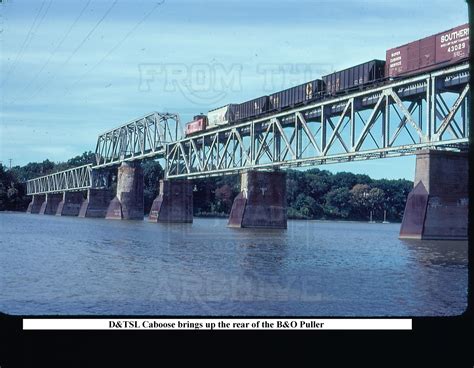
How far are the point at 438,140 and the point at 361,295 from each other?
2909cm

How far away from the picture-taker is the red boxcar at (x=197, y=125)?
89125 mm

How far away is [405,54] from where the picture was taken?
161 ft

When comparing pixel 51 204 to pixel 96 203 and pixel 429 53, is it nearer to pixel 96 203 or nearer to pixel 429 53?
pixel 96 203

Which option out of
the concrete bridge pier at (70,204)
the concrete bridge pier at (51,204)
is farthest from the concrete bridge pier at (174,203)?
the concrete bridge pier at (51,204)

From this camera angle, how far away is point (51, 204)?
16975 cm

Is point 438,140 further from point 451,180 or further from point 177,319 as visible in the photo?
point 177,319

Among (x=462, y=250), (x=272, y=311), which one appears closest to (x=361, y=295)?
(x=272, y=311)

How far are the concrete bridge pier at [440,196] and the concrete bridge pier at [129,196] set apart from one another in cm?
7327

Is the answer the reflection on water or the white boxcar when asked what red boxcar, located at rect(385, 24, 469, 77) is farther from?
the white boxcar

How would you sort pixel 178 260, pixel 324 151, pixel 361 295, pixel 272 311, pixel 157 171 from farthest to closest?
pixel 157 171 → pixel 324 151 → pixel 178 260 → pixel 361 295 → pixel 272 311
